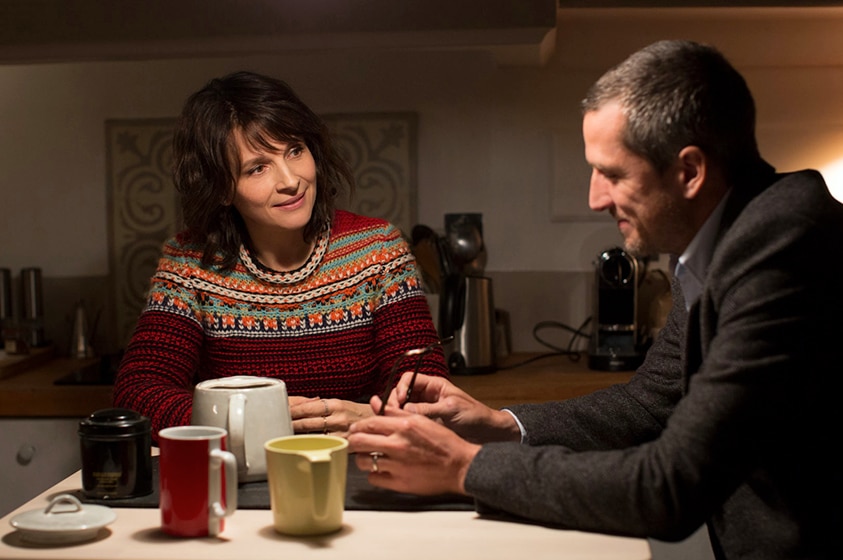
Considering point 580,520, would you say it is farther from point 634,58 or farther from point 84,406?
point 84,406

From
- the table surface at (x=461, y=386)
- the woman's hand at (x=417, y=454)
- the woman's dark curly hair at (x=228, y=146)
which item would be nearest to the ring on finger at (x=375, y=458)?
the woman's hand at (x=417, y=454)

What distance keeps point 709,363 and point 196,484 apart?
0.55 meters

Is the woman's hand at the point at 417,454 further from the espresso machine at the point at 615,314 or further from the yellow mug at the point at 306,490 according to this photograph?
the espresso machine at the point at 615,314

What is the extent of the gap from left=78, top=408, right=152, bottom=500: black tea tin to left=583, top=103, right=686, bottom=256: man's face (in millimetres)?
617

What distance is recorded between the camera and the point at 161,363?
5.92 feet

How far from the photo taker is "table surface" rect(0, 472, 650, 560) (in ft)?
3.50

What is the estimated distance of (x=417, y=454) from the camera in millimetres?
1208

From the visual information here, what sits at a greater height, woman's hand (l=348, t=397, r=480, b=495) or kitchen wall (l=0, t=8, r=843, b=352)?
kitchen wall (l=0, t=8, r=843, b=352)

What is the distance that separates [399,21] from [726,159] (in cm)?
135

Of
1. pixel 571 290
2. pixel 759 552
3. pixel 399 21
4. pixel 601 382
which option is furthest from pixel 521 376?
pixel 759 552

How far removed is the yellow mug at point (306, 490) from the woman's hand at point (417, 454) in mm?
99

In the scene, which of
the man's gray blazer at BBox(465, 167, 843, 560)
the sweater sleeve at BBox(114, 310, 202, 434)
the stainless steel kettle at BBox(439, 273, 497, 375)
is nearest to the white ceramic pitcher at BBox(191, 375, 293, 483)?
the man's gray blazer at BBox(465, 167, 843, 560)

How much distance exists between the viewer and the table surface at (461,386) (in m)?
2.55

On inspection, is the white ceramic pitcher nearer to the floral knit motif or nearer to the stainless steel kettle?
the floral knit motif
